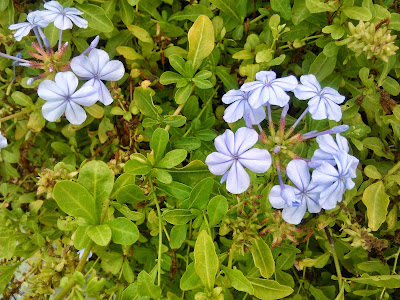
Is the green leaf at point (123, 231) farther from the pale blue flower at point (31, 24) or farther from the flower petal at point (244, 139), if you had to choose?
the pale blue flower at point (31, 24)

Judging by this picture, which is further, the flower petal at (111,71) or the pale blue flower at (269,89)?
the flower petal at (111,71)

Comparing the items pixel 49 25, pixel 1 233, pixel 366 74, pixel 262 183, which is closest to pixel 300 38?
pixel 366 74

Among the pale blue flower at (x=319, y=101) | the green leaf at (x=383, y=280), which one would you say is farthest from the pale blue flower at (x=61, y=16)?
the green leaf at (x=383, y=280)

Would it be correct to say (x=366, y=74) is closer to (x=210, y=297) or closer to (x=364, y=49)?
(x=364, y=49)

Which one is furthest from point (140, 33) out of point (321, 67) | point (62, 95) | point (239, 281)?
point (239, 281)

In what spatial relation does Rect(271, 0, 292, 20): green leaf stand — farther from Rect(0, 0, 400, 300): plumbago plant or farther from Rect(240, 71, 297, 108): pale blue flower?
Rect(240, 71, 297, 108): pale blue flower

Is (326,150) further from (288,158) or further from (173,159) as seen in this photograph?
(173,159)

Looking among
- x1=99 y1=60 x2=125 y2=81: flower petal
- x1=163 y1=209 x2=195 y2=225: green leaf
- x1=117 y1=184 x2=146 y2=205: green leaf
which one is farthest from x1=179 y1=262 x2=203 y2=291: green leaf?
x1=99 y1=60 x2=125 y2=81: flower petal
